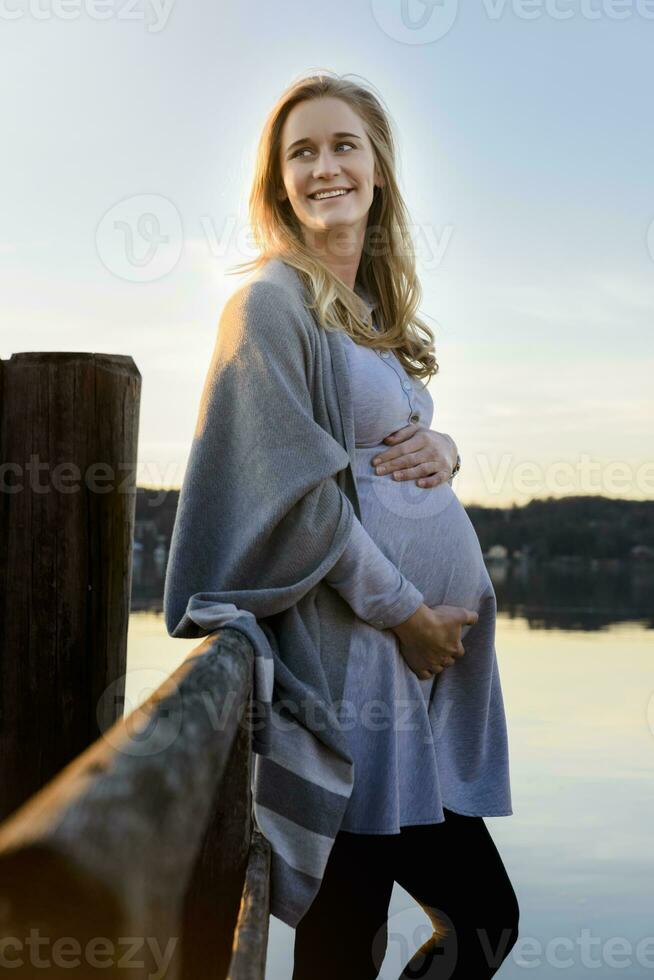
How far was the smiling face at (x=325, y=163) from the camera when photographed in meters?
1.98

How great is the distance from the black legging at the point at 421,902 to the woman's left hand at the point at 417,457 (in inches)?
22.1

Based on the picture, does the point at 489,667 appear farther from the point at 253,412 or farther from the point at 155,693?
the point at 155,693

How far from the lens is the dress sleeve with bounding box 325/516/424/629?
166 cm

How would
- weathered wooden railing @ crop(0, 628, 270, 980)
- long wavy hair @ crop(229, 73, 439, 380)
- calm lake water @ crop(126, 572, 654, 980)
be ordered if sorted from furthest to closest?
calm lake water @ crop(126, 572, 654, 980)
long wavy hair @ crop(229, 73, 439, 380)
weathered wooden railing @ crop(0, 628, 270, 980)

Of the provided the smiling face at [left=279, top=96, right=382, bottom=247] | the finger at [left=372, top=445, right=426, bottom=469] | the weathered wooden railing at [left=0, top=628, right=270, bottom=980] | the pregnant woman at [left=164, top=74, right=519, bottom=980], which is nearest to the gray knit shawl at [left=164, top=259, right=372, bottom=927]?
the pregnant woman at [left=164, top=74, right=519, bottom=980]

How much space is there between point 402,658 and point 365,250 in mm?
838

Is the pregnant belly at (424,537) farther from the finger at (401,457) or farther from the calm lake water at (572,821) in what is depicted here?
the calm lake water at (572,821)

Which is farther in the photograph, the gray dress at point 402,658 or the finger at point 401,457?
the finger at point 401,457

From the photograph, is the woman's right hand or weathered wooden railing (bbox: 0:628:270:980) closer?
weathered wooden railing (bbox: 0:628:270:980)

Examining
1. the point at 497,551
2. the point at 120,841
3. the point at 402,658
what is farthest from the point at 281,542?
the point at 497,551

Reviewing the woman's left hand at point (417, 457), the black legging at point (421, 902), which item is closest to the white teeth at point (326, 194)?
the woman's left hand at point (417, 457)

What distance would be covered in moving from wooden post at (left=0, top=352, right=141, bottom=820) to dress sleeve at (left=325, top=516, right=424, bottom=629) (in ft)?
1.18

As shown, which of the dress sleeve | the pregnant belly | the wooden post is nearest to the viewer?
the wooden post

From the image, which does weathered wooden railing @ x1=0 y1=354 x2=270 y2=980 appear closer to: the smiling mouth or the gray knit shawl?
the gray knit shawl
